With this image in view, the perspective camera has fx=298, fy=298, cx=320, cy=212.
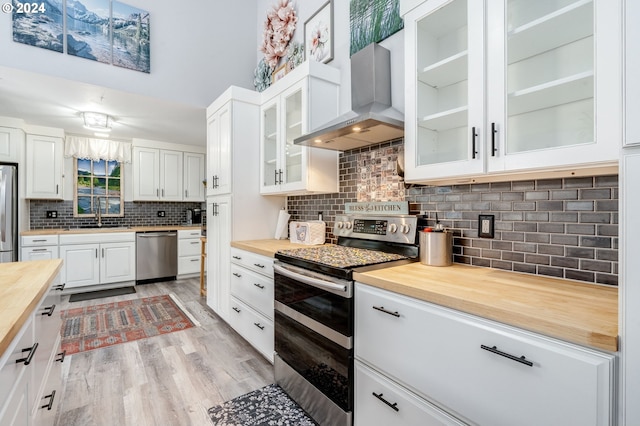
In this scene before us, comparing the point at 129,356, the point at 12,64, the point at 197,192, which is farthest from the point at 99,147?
the point at 129,356

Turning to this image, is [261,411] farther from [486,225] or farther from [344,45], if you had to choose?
[344,45]

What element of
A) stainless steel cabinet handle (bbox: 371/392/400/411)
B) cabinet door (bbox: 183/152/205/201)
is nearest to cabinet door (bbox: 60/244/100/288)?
cabinet door (bbox: 183/152/205/201)

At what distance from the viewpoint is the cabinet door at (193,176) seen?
5344 millimetres

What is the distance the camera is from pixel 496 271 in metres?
1.45

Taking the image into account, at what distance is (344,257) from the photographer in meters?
1.70

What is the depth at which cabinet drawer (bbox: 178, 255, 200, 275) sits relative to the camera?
489 centimetres

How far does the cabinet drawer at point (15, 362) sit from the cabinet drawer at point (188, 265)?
160 inches

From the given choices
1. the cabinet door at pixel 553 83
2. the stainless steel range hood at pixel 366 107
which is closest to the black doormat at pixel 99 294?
the stainless steel range hood at pixel 366 107

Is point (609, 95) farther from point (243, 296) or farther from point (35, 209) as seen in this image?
point (35, 209)

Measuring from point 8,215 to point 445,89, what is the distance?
16.1 ft

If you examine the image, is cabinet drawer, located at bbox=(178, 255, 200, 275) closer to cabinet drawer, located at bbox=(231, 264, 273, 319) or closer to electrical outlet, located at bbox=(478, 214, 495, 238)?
cabinet drawer, located at bbox=(231, 264, 273, 319)

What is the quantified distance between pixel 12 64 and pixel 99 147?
7.59ft

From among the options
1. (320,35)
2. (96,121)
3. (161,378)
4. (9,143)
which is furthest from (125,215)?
(320,35)

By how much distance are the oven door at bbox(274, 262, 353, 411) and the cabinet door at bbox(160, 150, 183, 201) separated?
4.03 metres
